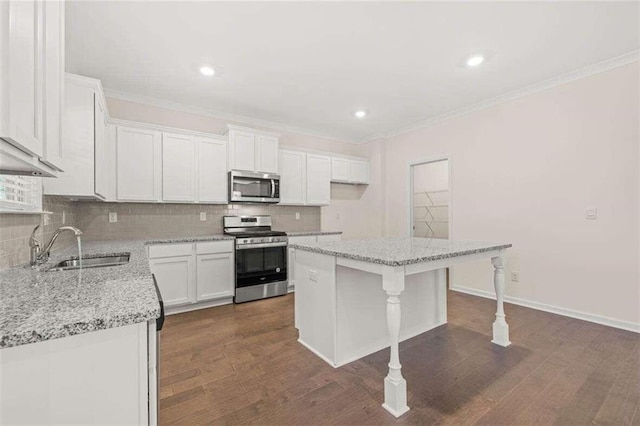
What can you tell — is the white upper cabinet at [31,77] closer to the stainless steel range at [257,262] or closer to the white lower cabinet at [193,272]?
the white lower cabinet at [193,272]

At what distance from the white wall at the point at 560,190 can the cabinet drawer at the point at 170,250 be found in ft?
11.8

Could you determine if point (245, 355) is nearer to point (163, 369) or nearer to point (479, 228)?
point (163, 369)

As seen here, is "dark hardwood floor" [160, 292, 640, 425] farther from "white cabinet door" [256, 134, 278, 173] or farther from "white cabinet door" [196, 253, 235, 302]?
"white cabinet door" [256, 134, 278, 173]

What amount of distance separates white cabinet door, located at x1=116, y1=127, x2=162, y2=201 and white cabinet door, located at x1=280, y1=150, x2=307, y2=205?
5.47 ft

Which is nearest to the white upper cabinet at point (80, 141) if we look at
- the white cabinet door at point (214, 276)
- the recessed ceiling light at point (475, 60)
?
the white cabinet door at point (214, 276)

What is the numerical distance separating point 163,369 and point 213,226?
216 cm

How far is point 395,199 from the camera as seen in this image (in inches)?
200

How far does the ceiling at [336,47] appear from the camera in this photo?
2.13 metres

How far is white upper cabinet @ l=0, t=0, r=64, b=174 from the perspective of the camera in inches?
26.0

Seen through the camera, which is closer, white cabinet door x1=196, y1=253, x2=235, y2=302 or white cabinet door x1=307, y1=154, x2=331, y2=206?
white cabinet door x1=196, y1=253, x2=235, y2=302

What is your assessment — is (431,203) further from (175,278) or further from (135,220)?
(135,220)

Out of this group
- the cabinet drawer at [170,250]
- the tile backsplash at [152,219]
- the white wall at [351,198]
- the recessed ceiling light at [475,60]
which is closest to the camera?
the recessed ceiling light at [475,60]

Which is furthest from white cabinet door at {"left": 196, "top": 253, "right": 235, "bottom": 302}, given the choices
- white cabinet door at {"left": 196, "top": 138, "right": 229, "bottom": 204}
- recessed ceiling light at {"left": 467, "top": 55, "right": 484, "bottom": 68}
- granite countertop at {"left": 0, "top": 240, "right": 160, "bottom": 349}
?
recessed ceiling light at {"left": 467, "top": 55, "right": 484, "bottom": 68}

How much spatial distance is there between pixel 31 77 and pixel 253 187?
10.5 ft
